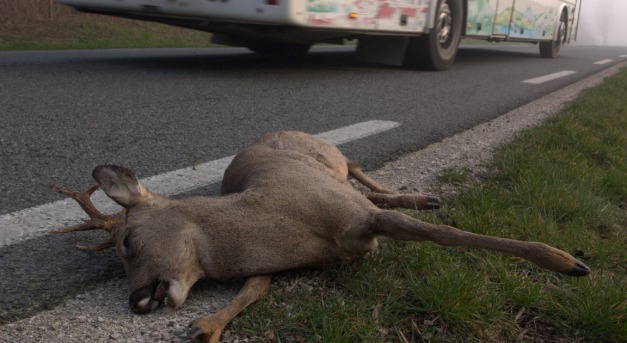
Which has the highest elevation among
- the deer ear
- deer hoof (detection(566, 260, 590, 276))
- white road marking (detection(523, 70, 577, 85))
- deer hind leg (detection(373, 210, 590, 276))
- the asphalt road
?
the deer ear

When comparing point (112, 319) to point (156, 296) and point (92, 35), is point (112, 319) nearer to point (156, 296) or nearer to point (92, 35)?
point (156, 296)

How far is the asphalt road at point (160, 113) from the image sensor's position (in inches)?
90.9

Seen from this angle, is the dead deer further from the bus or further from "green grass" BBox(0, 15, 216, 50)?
"green grass" BBox(0, 15, 216, 50)

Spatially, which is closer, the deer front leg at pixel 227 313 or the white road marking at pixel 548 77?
the deer front leg at pixel 227 313

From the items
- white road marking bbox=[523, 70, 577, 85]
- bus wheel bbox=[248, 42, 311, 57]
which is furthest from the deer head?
bus wheel bbox=[248, 42, 311, 57]

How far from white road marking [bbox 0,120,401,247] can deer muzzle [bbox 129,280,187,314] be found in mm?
722

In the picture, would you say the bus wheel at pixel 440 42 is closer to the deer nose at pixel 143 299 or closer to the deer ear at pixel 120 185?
the deer ear at pixel 120 185

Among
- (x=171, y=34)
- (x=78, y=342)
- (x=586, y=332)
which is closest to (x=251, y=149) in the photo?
(x=78, y=342)

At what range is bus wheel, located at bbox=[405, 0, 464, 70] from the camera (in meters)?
9.38

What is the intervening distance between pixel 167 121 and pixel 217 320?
121 inches

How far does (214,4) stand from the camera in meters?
6.96

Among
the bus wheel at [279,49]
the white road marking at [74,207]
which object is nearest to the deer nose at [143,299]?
the white road marking at [74,207]

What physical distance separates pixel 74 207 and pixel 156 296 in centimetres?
102

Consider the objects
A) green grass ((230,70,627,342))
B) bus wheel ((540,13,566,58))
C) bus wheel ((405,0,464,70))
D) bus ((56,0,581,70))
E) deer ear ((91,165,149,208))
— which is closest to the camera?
green grass ((230,70,627,342))
